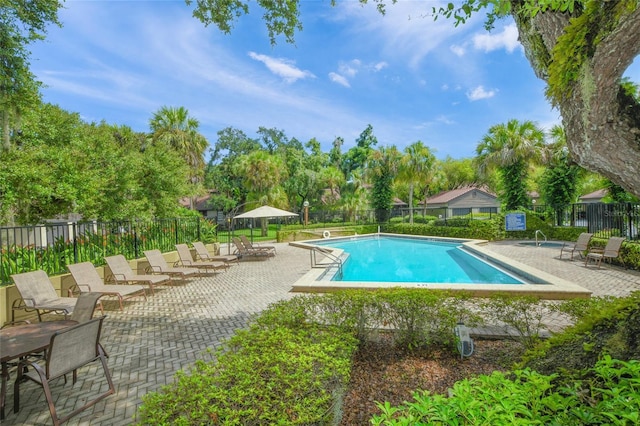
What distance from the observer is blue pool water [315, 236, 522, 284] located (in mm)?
10453

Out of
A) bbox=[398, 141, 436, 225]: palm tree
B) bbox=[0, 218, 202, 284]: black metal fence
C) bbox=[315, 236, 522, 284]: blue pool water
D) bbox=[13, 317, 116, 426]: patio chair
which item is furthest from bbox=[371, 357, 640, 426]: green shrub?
bbox=[398, 141, 436, 225]: palm tree

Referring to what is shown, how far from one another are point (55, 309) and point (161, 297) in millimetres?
2750

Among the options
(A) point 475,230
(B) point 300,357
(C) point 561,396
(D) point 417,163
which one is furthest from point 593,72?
(D) point 417,163

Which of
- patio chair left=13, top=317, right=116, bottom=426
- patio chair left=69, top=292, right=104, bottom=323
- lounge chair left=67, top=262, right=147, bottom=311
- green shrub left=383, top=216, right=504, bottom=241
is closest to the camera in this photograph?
patio chair left=13, top=317, right=116, bottom=426

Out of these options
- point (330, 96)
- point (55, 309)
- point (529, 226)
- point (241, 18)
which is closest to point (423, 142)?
point (330, 96)

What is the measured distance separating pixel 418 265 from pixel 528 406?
1159cm

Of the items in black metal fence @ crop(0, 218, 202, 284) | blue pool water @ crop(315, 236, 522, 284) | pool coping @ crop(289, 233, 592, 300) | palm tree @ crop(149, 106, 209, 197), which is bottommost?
blue pool water @ crop(315, 236, 522, 284)

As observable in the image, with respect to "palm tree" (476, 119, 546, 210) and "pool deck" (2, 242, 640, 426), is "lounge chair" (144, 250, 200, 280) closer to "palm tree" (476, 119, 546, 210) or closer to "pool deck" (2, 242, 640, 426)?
"pool deck" (2, 242, 640, 426)

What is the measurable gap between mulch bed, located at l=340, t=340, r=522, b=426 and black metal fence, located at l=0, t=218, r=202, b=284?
Result: 7486 millimetres

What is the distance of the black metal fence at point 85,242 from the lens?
7209mm

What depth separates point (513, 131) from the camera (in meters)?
19.4

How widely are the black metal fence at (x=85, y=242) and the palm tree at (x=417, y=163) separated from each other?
55.9ft

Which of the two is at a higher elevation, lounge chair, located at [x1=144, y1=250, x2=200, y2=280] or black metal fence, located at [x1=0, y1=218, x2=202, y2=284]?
black metal fence, located at [x1=0, y1=218, x2=202, y2=284]

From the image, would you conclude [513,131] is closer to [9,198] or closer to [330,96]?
[330,96]
